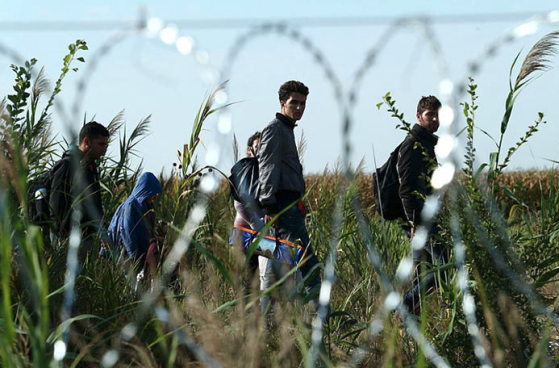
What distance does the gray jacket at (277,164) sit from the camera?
414cm

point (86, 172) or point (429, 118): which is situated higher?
point (429, 118)

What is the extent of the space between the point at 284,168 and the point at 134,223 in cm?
89

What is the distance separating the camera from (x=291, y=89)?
433 centimetres

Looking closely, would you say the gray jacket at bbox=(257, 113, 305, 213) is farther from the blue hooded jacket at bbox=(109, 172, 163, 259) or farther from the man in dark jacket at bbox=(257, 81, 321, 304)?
the blue hooded jacket at bbox=(109, 172, 163, 259)

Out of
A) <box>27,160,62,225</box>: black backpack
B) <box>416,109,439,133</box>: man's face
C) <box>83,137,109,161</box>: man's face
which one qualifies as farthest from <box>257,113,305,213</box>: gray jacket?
<box>27,160,62,225</box>: black backpack

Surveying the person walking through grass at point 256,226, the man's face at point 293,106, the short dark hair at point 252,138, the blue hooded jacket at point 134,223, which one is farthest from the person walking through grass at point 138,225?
the short dark hair at point 252,138

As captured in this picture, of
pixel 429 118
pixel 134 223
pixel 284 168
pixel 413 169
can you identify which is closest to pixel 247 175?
pixel 284 168

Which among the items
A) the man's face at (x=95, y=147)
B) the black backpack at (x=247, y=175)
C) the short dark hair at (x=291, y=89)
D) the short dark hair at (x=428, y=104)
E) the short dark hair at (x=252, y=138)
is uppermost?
the short dark hair at (x=291, y=89)

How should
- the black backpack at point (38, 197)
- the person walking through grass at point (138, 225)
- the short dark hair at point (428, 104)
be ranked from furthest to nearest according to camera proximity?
the short dark hair at point (428, 104) < the person walking through grass at point (138, 225) < the black backpack at point (38, 197)

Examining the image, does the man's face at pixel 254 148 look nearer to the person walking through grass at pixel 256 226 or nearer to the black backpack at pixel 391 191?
the person walking through grass at pixel 256 226

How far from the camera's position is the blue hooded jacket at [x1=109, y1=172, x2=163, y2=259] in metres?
3.52

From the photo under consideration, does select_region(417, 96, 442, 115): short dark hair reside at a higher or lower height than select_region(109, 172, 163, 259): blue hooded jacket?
higher

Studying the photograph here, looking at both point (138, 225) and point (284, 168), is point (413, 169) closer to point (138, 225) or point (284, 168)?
point (284, 168)

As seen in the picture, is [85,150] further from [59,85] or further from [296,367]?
[296,367]
